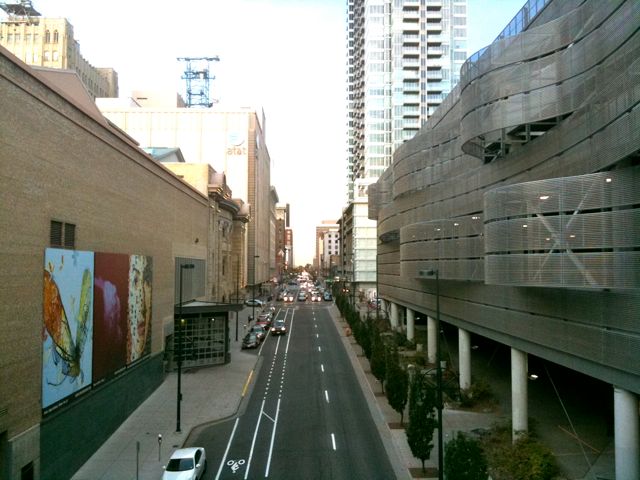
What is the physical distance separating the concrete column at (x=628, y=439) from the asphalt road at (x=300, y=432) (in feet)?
25.6

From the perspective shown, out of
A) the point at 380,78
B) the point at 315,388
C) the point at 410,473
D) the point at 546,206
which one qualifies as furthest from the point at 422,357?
the point at 380,78

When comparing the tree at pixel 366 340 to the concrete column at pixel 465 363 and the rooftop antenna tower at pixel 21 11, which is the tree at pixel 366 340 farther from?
the rooftop antenna tower at pixel 21 11

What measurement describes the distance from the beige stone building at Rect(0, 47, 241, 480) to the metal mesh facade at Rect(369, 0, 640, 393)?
17731 mm

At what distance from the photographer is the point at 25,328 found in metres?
16.1

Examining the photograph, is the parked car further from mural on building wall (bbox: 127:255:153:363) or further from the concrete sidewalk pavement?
mural on building wall (bbox: 127:255:153:363)

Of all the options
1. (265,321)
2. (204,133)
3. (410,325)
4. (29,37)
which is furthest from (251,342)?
(29,37)

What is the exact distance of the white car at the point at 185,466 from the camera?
1767cm

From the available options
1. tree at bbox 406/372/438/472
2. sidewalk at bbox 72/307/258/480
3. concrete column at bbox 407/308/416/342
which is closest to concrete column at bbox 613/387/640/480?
tree at bbox 406/372/438/472

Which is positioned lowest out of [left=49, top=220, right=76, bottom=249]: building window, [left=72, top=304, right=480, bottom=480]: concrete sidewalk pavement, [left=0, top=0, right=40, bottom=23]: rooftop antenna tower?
[left=72, top=304, right=480, bottom=480]: concrete sidewalk pavement

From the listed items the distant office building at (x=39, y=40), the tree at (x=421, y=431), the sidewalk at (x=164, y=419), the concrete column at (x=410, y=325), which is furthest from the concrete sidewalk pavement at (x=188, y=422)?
the distant office building at (x=39, y=40)

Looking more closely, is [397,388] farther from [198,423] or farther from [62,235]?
[62,235]

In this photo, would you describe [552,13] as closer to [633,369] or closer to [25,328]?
[633,369]

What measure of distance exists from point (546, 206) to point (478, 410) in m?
13.9

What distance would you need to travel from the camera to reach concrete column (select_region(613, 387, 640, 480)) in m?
Answer: 16.2
